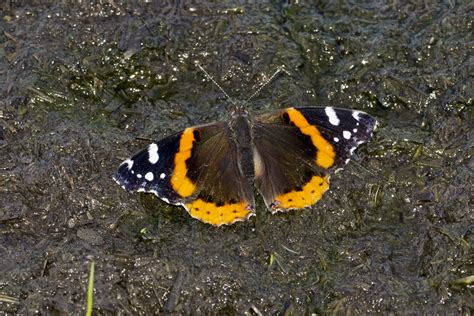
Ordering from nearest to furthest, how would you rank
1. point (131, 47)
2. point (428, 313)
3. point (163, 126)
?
point (428, 313)
point (163, 126)
point (131, 47)

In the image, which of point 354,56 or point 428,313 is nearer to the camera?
point 428,313

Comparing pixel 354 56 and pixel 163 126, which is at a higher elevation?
pixel 354 56

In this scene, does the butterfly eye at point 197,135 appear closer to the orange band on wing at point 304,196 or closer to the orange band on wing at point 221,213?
the orange band on wing at point 221,213

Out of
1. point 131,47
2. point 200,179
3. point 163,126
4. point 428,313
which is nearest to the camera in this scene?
point 428,313

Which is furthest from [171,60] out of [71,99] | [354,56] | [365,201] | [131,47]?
[365,201]

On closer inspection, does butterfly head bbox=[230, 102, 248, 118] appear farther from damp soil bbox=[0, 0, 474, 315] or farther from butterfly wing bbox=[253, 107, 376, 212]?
damp soil bbox=[0, 0, 474, 315]

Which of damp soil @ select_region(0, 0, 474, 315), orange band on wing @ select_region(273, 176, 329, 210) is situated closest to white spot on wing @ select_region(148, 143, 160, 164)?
damp soil @ select_region(0, 0, 474, 315)

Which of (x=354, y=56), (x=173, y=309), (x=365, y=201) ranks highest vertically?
(x=354, y=56)

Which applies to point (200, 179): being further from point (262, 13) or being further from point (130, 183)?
point (262, 13)
